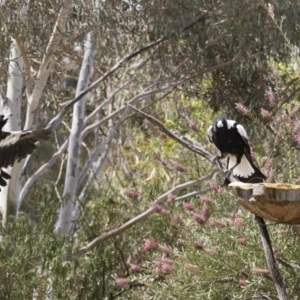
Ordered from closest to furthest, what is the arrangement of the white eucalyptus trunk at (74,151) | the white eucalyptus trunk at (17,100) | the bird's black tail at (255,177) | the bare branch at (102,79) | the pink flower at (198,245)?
the pink flower at (198,245) < the bird's black tail at (255,177) < the white eucalyptus trunk at (17,100) < the bare branch at (102,79) < the white eucalyptus trunk at (74,151)

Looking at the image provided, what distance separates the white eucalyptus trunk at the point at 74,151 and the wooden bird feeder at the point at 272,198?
418 cm

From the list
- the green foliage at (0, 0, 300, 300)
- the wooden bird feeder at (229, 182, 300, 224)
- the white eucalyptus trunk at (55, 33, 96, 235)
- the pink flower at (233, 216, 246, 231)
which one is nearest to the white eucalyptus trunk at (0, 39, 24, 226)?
the green foliage at (0, 0, 300, 300)

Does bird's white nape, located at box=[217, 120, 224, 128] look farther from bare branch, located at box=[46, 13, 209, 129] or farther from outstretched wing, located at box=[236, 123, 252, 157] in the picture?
bare branch, located at box=[46, 13, 209, 129]

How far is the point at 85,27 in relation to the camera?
7145 millimetres

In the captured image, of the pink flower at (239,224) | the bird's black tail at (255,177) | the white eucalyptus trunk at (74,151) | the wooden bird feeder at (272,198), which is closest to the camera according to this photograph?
the wooden bird feeder at (272,198)

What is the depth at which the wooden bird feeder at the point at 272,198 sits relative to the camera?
12.2 ft

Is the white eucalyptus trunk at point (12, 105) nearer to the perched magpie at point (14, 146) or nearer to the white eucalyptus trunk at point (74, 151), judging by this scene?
the white eucalyptus trunk at point (74, 151)

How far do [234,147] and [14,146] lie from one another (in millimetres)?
1774

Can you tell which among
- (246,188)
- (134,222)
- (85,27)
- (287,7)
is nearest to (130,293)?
(134,222)

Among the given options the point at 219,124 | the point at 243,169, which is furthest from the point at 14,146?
the point at 243,169

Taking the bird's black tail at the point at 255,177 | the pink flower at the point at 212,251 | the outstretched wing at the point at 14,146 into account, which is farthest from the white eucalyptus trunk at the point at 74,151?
the pink flower at the point at 212,251

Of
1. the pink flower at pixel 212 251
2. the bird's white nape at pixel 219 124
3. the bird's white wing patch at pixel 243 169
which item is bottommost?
the pink flower at pixel 212 251

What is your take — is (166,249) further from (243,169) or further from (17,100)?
(17,100)

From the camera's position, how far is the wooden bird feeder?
12.2 feet
